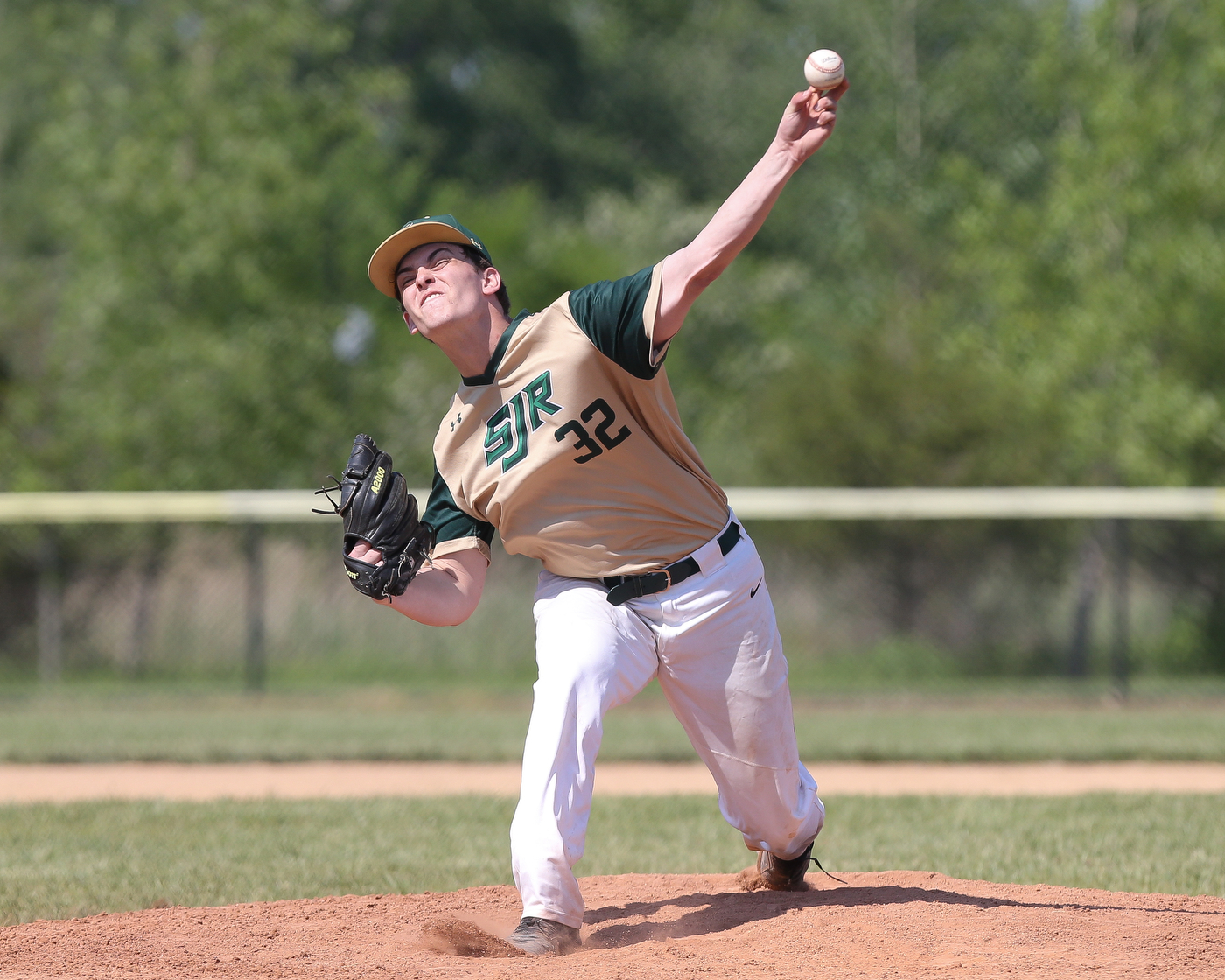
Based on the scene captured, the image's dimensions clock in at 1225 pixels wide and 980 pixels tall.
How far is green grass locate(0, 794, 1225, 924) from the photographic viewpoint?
4.91 meters

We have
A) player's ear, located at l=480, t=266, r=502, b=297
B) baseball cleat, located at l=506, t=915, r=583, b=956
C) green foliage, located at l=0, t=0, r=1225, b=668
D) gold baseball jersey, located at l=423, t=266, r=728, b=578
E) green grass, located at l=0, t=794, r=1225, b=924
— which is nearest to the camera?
baseball cleat, located at l=506, t=915, r=583, b=956

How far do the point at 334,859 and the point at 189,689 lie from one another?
7911mm

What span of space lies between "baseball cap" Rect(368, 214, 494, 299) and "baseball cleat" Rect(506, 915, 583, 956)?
1656 millimetres

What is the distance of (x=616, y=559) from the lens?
371 centimetres

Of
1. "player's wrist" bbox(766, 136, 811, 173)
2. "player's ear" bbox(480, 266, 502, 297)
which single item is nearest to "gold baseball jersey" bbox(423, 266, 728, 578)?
"player's ear" bbox(480, 266, 502, 297)

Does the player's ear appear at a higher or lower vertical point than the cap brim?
lower

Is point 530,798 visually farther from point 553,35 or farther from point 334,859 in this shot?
point 553,35

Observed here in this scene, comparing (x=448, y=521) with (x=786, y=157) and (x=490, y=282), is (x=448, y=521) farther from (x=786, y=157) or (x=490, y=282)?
(x=786, y=157)

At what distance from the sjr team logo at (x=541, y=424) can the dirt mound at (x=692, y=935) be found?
1240 mm

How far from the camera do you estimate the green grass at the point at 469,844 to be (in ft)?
16.1

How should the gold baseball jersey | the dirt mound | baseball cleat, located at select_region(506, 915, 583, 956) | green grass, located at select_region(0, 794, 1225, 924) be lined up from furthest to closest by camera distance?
green grass, located at select_region(0, 794, 1225, 924) < the gold baseball jersey < baseball cleat, located at select_region(506, 915, 583, 956) < the dirt mound

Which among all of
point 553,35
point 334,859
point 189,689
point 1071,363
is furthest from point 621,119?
point 334,859

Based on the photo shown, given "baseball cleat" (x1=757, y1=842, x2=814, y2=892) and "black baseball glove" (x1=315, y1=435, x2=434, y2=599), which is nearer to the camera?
"black baseball glove" (x1=315, y1=435, x2=434, y2=599)

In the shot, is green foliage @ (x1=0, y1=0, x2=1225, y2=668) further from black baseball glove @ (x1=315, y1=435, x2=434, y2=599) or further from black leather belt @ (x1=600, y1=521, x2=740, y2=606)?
black baseball glove @ (x1=315, y1=435, x2=434, y2=599)
